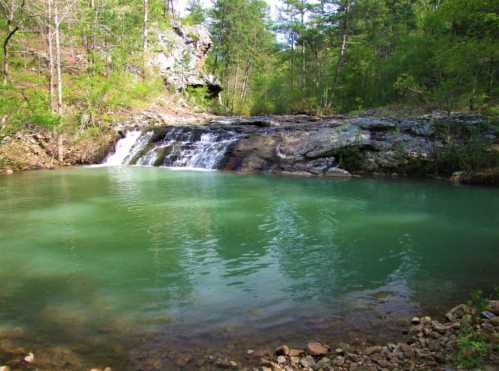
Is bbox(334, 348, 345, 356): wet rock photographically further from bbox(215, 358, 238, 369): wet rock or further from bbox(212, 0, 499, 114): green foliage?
bbox(212, 0, 499, 114): green foliage

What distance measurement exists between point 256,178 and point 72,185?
6755mm

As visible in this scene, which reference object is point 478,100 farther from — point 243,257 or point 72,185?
point 72,185

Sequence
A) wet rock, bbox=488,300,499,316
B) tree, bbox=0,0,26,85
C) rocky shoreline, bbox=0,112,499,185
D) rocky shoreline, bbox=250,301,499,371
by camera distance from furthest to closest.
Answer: tree, bbox=0,0,26,85 → rocky shoreline, bbox=0,112,499,185 → wet rock, bbox=488,300,499,316 → rocky shoreline, bbox=250,301,499,371

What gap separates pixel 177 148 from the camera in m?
20.5

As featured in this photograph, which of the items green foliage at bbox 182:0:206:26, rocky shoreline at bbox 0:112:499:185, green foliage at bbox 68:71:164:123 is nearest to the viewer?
rocky shoreline at bbox 0:112:499:185

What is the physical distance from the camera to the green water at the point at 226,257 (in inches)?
187

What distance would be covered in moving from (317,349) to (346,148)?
47.1 feet

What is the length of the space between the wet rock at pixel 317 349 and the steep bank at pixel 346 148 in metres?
13.2

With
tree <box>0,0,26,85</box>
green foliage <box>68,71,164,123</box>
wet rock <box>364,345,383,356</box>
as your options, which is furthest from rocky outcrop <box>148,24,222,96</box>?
wet rock <box>364,345,383,356</box>

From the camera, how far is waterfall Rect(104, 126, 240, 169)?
1966 centimetres

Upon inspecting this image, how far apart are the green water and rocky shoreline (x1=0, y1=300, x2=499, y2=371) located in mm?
436

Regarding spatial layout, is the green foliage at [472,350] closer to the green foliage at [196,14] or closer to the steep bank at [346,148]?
the steep bank at [346,148]

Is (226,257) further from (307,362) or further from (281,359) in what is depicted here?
(307,362)

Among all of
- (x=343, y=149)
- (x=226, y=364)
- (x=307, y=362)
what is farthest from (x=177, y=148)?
(x=307, y=362)
